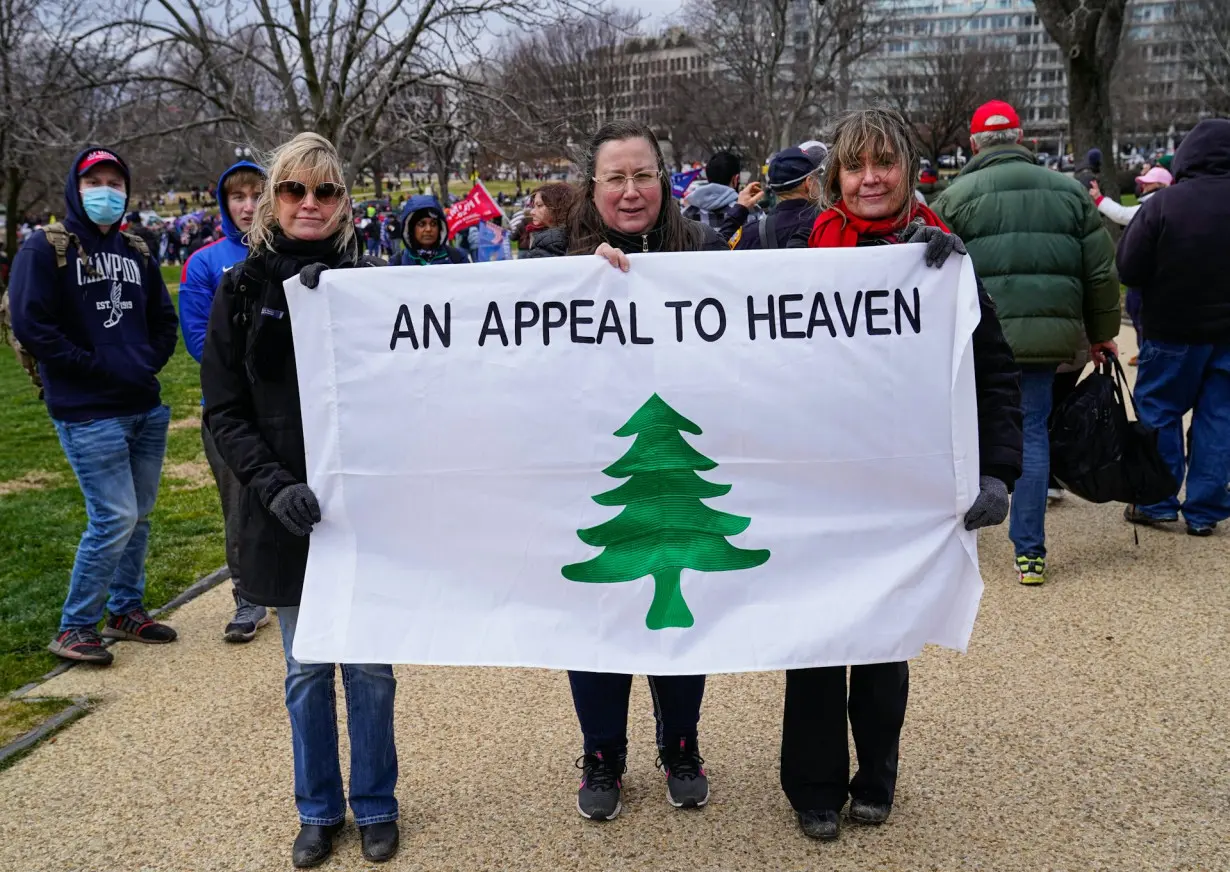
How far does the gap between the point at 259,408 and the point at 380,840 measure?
1.32 meters

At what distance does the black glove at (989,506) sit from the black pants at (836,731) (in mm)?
492

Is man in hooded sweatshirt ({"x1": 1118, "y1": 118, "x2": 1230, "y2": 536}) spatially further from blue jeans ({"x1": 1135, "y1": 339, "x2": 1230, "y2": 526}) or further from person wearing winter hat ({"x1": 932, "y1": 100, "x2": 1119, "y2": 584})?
person wearing winter hat ({"x1": 932, "y1": 100, "x2": 1119, "y2": 584})

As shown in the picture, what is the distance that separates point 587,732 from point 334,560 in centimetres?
94

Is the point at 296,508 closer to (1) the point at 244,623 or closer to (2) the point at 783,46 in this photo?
(1) the point at 244,623

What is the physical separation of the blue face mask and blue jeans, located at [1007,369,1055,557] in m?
4.26

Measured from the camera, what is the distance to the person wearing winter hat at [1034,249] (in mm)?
5188

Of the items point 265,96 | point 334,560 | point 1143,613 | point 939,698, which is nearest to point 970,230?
point 1143,613

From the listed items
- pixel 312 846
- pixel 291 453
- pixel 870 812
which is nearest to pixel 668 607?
pixel 870 812

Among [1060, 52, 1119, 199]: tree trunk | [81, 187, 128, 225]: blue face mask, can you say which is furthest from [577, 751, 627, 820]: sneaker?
[1060, 52, 1119, 199]: tree trunk

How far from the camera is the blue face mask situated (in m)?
4.77

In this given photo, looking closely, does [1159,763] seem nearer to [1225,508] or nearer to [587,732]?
[587,732]

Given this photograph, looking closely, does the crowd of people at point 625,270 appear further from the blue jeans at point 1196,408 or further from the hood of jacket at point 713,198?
the hood of jacket at point 713,198

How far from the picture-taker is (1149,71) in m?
77.4

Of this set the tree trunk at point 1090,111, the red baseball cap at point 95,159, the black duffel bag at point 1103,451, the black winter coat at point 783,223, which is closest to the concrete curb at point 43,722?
the red baseball cap at point 95,159
